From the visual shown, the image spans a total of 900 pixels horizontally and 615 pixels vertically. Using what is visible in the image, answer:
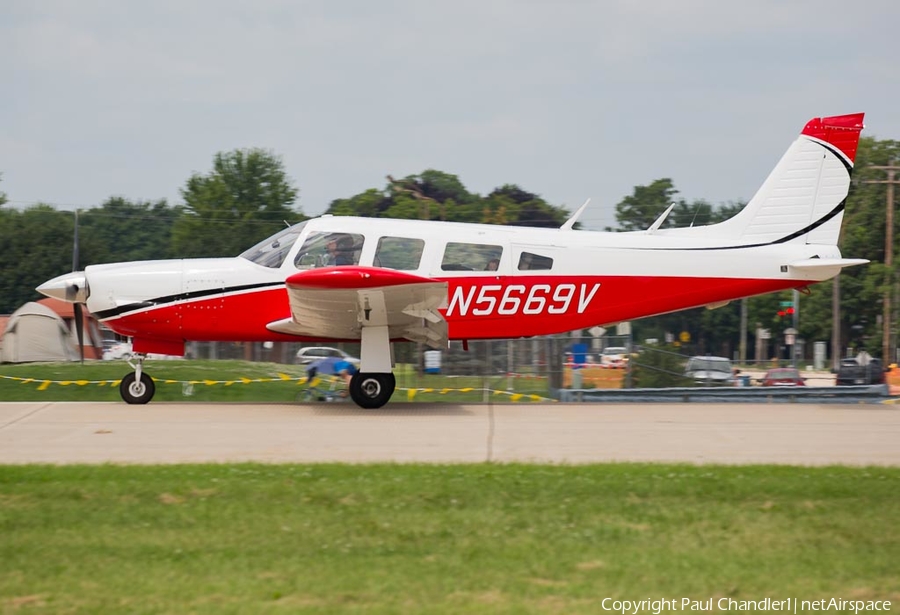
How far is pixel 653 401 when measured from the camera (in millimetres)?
14188

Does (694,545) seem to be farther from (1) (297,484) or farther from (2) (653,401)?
(2) (653,401)

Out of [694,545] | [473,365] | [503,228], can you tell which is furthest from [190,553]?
[473,365]

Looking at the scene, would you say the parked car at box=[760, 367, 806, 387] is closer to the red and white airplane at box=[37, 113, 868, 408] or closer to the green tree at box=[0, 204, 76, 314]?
the red and white airplane at box=[37, 113, 868, 408]

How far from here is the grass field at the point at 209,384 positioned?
16016mm

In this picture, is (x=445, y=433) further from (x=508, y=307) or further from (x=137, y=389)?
(x=137, y=389)

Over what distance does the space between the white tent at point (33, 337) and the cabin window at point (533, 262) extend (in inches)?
724

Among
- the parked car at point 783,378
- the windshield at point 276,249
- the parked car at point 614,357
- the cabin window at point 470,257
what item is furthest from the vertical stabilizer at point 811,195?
the parked car at point 783,378

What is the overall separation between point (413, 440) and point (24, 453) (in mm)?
3586

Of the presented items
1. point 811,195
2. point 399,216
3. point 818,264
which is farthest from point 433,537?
point 399,216

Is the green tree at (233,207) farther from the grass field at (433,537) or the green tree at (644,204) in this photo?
the grass field at (433,537)

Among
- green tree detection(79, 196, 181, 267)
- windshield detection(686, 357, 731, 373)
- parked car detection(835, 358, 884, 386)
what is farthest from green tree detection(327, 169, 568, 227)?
parked car detection(835, 358, 884, 386)

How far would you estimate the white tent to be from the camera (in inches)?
1034

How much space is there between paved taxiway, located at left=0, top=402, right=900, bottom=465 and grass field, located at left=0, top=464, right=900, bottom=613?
2.90 ft

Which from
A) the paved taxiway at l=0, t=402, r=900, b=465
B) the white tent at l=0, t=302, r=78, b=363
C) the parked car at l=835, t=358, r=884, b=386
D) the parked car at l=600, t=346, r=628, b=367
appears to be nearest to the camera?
the paved taxiway at l=0, t=402, r=900, b=465
